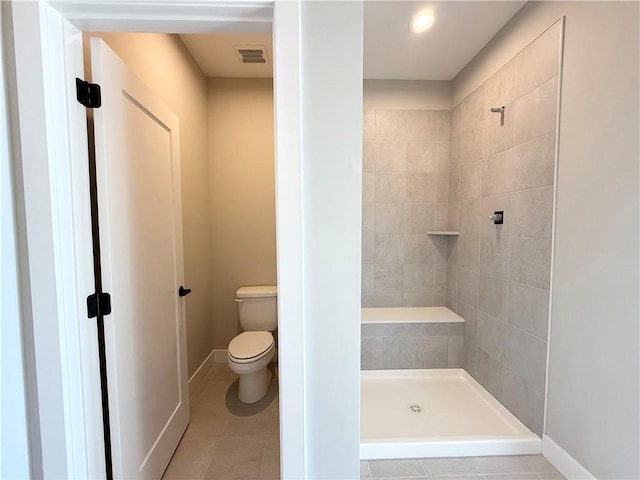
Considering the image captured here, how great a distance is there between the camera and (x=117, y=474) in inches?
44.2

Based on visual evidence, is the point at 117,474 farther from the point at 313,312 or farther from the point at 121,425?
the point at 313,312

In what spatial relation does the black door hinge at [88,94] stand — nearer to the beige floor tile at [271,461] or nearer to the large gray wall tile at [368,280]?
the beige floor tile at [271,461]

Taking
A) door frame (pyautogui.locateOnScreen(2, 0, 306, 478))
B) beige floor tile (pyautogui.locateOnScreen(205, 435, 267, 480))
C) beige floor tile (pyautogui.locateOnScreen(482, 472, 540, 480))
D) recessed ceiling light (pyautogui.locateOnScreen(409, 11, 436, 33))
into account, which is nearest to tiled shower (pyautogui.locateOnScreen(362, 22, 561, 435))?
beige floor tile (pyautogui.locateOnScreen(482, 472, 540, 480))

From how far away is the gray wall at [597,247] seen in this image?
1.16 meters

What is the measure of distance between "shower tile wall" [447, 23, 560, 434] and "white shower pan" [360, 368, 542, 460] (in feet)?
0.37

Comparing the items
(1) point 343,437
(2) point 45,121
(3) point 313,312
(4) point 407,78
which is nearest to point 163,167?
(2) point 45,121

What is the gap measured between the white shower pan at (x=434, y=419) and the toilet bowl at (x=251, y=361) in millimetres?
777

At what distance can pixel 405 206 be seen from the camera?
2676 mm

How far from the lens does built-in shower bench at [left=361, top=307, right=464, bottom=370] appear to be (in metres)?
2.42

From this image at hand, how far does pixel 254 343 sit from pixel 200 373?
0.71m

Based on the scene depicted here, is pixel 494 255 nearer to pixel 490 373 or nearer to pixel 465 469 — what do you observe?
pixel 490 373

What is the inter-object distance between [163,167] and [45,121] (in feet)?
2.08

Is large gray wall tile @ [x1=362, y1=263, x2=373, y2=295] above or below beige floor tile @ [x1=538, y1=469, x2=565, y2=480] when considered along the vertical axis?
above

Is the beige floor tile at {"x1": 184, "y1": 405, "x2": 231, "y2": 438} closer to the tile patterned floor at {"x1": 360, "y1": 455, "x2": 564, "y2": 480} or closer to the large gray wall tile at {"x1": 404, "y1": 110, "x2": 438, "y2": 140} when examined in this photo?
the tile patterned floor at {"x1": 360, "y1": 455, "x2": 564, "y2": 480}
